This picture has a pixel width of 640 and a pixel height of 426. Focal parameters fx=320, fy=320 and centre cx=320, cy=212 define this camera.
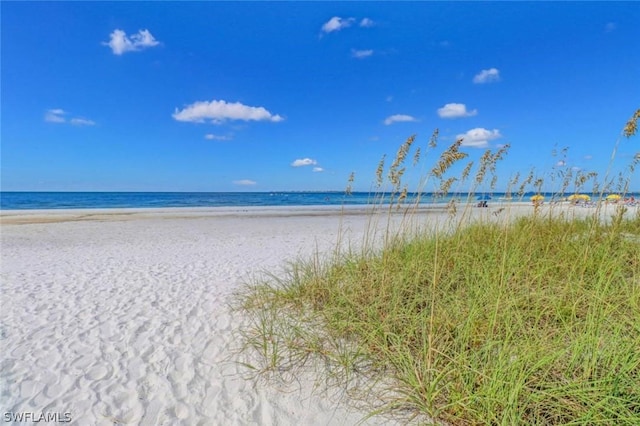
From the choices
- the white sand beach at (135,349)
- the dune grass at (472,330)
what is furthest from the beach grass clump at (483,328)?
the white sand beach at (135,349)

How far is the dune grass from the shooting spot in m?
2.03

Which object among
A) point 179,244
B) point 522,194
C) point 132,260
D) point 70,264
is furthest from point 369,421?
point 179,244

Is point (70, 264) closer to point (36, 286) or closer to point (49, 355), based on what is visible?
point (36, 286)

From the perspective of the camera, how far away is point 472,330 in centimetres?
263

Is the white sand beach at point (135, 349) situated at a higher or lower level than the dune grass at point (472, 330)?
lower

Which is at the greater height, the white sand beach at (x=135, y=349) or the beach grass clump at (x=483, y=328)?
the beach grass clump at (x=483, y=328)

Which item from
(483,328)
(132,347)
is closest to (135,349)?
(132,347)

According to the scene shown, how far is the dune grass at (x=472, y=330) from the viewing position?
6.66ft

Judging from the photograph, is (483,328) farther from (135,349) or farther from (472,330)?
(135,349)

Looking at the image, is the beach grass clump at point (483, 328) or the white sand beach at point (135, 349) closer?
the beach grass clump at point (483, 328)

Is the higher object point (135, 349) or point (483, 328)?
point (483, 328)

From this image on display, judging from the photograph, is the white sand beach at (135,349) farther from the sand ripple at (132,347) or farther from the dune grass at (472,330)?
the dune grass at (472,330)

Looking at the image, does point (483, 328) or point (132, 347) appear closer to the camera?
point (483, 328)

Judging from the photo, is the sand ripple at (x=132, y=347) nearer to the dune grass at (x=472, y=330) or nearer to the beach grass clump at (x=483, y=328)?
the dune grass at (x=472, y=330)
